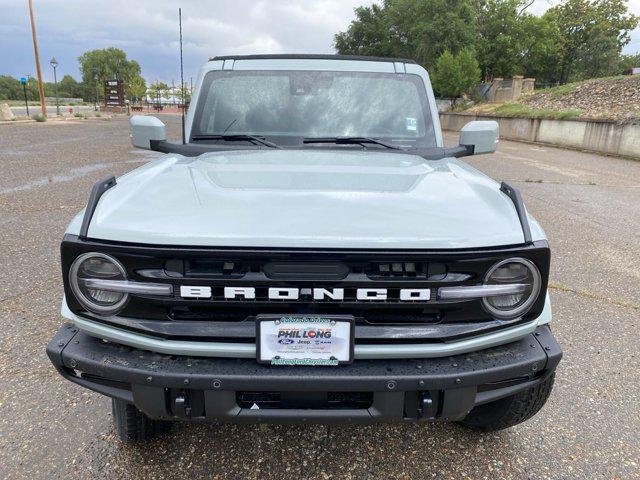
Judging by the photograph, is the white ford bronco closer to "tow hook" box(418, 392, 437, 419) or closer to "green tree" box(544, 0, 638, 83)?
"tow hook" box(418, 392, 437, 419)

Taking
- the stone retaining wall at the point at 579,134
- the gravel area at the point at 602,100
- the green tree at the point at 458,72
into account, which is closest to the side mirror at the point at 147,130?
the stone retaining wall at the point at 579,134

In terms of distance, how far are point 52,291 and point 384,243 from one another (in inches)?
138

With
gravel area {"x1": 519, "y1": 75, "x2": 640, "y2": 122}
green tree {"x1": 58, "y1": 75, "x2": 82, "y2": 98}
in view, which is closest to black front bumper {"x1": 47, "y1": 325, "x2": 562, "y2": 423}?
gravel area {"x1": 519, "y1": 75, "x2": 640, "y2": 122}

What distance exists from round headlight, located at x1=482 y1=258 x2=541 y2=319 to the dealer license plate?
0.56 m

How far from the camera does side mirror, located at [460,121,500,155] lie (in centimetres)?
317

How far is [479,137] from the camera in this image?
10.4 feet

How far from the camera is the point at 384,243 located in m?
1.64

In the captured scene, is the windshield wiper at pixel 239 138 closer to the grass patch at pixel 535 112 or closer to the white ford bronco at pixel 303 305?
the white ford bronco at pixel 303 305

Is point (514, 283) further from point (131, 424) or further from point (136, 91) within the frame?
point (136, 91)

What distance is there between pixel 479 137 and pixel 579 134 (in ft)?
68.4

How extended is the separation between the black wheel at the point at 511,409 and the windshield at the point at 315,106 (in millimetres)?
1619

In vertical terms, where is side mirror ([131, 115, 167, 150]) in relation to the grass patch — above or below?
below

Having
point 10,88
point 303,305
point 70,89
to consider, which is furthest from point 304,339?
point 70,89

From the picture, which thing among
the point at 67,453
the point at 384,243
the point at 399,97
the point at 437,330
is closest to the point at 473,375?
the point at 437,330
